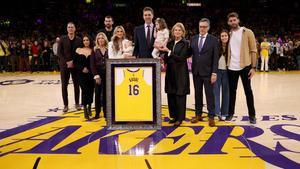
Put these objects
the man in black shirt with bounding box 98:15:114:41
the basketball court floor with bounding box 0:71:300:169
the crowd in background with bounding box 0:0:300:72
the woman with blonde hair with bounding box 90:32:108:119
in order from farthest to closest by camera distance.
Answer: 1. the crowd in background with bounding box 0:0:300:72
2. the man in black shirt with bounding box 98:15:114:41
3. the woman with blonde hair with bounding box 90:32:108:119
4. the basketball court floor with bounding box 0:71:300:169

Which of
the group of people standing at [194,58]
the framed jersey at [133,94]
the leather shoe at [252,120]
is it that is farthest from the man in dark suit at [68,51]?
the leather shoe at [252,120]

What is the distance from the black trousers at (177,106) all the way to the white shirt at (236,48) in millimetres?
954

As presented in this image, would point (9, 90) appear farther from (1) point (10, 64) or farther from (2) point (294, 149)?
(2) point (294, 149)

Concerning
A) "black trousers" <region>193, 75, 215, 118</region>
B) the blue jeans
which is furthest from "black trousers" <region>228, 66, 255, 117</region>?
"black trousers" <region>193, 75, 215, 118</region>

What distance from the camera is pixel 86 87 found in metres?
6.96

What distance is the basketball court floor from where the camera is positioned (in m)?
4.27

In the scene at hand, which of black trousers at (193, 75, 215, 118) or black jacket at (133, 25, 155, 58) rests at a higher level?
black jacket at (133, 25, 155, 58)

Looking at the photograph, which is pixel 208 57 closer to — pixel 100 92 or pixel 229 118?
pixel 229 118

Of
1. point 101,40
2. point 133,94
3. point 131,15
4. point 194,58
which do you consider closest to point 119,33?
point 101,40

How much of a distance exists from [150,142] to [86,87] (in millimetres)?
2220

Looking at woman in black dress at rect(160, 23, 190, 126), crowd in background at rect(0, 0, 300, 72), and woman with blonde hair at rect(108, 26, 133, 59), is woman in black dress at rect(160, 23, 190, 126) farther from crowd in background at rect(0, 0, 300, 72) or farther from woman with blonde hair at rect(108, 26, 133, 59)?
crowd in background at rect(0, 0, 300, 72)

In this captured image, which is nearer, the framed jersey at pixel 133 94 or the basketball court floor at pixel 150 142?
the basketball court floor at pixel 150 142

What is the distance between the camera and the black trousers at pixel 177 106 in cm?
618

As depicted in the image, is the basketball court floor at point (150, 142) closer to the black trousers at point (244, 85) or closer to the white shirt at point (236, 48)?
the black trousers at point (244, 85)
